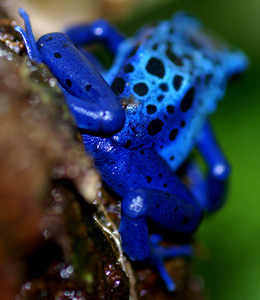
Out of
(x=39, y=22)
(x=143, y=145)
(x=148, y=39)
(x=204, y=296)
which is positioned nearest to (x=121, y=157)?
(x=143, y=145)

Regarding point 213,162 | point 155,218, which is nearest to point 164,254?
point 155,218

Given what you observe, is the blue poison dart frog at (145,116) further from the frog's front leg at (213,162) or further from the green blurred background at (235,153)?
the green blurred background at (235,153)

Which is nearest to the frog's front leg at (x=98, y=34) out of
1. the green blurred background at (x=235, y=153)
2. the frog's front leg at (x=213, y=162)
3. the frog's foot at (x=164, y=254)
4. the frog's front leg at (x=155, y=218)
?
the frog's front leg at (x=213, y=162)

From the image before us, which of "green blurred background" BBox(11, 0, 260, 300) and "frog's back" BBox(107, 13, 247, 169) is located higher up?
"frog's back" BBox(107, 13, 247, 169)

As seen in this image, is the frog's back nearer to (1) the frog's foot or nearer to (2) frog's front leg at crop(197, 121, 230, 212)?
(2) frog's front leg at crop(197, 121, 230, 212)

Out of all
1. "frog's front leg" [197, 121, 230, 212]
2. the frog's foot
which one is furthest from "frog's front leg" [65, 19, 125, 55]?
the frog's foot

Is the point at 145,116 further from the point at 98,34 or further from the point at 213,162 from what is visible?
the point at 98,34

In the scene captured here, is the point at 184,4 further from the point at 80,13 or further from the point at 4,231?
the point at 4,231

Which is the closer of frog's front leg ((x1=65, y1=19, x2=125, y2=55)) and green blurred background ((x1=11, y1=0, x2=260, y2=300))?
frog's front leg ((x1=65, y1=19, x2=125, y2=55))
